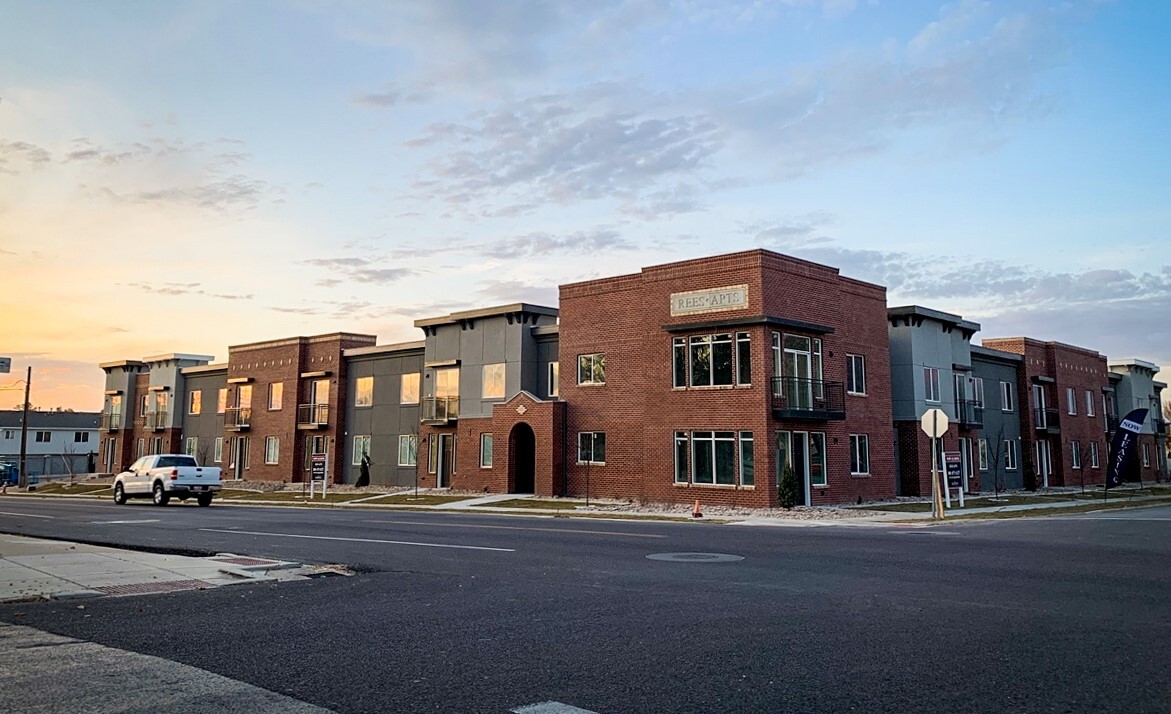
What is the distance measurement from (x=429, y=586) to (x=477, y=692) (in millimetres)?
5341

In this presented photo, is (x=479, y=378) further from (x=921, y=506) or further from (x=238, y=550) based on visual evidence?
(x=238, y=550)

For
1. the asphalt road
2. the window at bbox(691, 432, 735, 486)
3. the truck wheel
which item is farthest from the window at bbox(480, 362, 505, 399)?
the asphalt road

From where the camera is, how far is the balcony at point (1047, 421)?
50094mm

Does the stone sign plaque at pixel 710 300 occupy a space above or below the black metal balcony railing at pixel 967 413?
above

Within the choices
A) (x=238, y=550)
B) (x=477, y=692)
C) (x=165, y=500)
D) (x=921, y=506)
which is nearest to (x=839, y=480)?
(x=921, y=506)

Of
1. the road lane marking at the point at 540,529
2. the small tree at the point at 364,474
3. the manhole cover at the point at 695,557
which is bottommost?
the manhole cover at the point at 695,557

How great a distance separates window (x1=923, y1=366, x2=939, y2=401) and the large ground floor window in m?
13.5

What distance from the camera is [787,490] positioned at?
29109 mm

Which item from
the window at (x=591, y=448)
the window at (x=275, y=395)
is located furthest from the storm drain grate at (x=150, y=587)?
the window at (x=275, y=395)

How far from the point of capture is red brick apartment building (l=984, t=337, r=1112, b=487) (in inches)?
1961

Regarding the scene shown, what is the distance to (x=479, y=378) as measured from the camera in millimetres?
42188

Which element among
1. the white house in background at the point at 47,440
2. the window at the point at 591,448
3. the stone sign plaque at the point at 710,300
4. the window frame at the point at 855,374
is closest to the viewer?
the stone sign plaque at the point at 710,300

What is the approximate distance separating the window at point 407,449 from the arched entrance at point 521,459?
8.05m

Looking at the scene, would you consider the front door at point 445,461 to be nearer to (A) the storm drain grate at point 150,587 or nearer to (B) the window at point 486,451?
(B) the window at point 486,451
